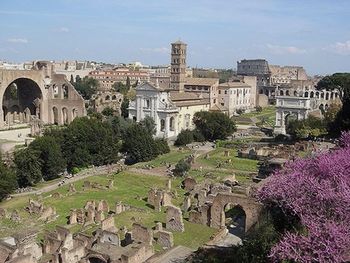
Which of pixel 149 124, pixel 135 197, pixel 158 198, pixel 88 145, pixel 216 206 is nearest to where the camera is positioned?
pixel 216 206

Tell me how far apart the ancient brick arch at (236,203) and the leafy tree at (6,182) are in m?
16.8

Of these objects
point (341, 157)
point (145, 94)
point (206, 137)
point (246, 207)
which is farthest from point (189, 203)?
point (145, 94)

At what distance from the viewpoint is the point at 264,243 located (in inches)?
667

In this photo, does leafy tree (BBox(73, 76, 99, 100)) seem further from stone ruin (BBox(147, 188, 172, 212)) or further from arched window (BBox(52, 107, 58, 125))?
stone ruin (BBox(147, 188, 172, 212))

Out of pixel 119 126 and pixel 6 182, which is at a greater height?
pixel 119 126

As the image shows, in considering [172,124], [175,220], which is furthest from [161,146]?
[175,220]

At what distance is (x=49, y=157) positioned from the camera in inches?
1567

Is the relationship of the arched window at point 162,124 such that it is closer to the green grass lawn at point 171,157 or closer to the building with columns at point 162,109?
the building with columns at point 162,109

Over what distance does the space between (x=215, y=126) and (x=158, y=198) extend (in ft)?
93.6

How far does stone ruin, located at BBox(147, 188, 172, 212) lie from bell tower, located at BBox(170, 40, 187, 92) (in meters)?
45.5

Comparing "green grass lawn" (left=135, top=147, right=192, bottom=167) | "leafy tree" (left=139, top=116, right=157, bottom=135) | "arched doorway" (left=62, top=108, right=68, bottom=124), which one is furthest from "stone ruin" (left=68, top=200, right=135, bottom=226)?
"arched doorway" (left=62, top=108, right=68, bottom=124)

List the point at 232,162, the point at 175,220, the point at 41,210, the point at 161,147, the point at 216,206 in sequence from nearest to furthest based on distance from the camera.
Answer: the point at 216,206, the point at 175,220, the point at 41,210, the point at 232,162, the point at 161,147

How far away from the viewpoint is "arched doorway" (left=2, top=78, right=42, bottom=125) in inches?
2921

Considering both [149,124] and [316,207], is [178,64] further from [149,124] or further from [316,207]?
[316,207]
